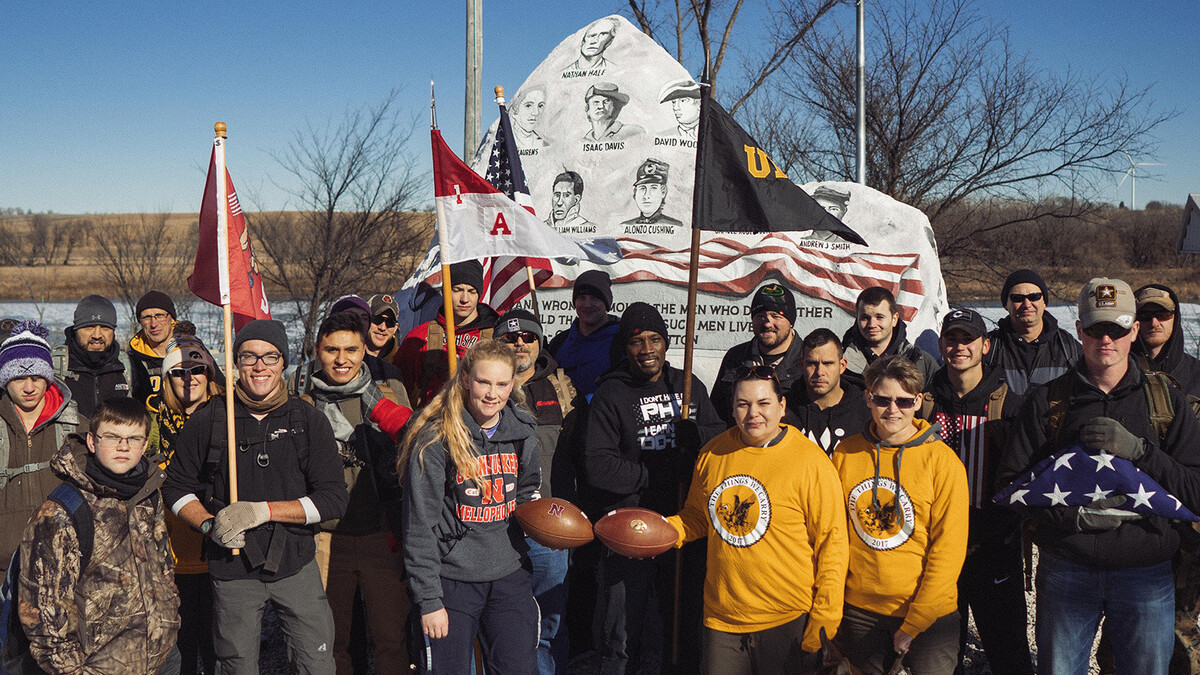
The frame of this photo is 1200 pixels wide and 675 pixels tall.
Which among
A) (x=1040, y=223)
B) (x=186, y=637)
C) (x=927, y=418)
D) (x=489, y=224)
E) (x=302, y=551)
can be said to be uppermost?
(x=1040, y=223)

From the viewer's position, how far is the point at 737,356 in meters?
5.16

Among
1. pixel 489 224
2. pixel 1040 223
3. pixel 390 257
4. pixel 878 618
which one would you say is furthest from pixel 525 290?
pixel 1040 223

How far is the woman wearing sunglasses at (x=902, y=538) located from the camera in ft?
11.5

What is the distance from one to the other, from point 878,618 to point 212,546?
2851 millimetres

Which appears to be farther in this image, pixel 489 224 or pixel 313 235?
pixel 313 235

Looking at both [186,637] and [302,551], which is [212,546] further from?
[186,637]

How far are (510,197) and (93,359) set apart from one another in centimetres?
298

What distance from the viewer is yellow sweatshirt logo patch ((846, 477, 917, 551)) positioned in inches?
141

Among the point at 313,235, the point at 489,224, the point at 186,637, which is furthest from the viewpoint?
the point at 313,235

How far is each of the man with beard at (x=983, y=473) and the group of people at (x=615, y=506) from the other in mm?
14

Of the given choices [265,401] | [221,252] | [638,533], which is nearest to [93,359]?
[221,252]

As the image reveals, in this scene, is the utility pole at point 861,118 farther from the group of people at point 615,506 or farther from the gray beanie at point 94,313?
the gray beanie at point 94,313

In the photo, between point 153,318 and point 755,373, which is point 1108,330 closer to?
point 755,373

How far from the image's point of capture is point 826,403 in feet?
14.0
